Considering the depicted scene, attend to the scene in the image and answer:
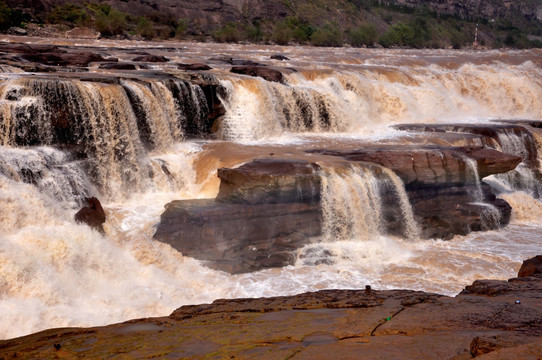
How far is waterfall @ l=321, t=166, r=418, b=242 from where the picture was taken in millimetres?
12188

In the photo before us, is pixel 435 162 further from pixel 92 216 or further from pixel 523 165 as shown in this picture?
pixel 92 216

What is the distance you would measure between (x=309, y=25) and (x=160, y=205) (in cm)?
4393

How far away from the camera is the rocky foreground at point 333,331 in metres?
→ 4.93

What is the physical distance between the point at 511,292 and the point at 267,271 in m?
4.89

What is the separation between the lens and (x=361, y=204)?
12492mm

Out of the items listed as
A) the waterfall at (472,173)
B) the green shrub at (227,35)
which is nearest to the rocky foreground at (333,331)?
the waterfall at (472,173)

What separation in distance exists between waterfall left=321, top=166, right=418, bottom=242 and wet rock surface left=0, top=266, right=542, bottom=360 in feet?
14.9

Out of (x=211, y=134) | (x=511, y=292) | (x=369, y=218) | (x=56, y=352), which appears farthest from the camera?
(x=211, y=134)

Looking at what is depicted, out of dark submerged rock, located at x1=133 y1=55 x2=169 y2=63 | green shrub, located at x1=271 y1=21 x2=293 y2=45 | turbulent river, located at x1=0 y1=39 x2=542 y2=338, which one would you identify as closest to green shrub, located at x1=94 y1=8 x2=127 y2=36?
green shrub, located at x1=271 y1=21 x2=293 y2=45

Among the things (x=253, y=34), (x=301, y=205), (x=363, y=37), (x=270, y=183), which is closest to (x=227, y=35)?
(x=253, y=34)

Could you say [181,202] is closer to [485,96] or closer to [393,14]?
[485,96]

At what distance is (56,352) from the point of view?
5.80 metres

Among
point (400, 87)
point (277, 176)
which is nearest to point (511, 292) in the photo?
point (277, 176)

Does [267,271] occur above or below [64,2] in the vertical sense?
below
